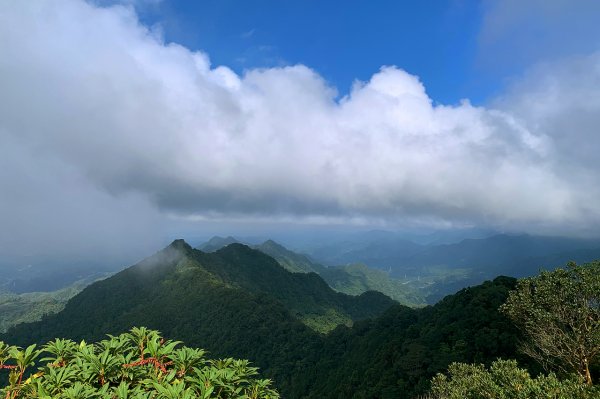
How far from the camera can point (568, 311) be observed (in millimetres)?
29562

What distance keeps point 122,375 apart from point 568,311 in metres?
35.2

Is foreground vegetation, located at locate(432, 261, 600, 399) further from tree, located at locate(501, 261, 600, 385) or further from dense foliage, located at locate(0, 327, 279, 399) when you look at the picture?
dense foliage, located at locate(0, 327, 279, 399)

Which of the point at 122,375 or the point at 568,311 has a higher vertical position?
the point at 122,375

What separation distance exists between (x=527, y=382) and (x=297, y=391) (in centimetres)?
12491

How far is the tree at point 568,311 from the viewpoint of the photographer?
28281 mm

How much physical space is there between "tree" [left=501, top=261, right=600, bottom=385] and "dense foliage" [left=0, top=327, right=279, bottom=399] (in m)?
27.5

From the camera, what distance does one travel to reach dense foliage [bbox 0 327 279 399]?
13.1 meters

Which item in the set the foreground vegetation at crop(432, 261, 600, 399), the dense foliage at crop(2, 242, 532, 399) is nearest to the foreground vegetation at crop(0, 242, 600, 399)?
the foreground vegetation at crop(432, 261, 600, 399)

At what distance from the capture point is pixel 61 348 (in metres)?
16.8

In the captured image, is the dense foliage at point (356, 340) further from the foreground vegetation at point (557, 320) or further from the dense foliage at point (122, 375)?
the dense foliage at point (122, 375)

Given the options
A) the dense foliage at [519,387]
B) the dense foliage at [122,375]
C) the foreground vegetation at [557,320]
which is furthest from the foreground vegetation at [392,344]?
the dense foliage at [122,375]

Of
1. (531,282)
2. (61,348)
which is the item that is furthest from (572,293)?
(61,348)

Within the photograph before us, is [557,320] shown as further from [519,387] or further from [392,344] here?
[392,344]

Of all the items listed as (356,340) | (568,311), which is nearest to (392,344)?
(356,340)
